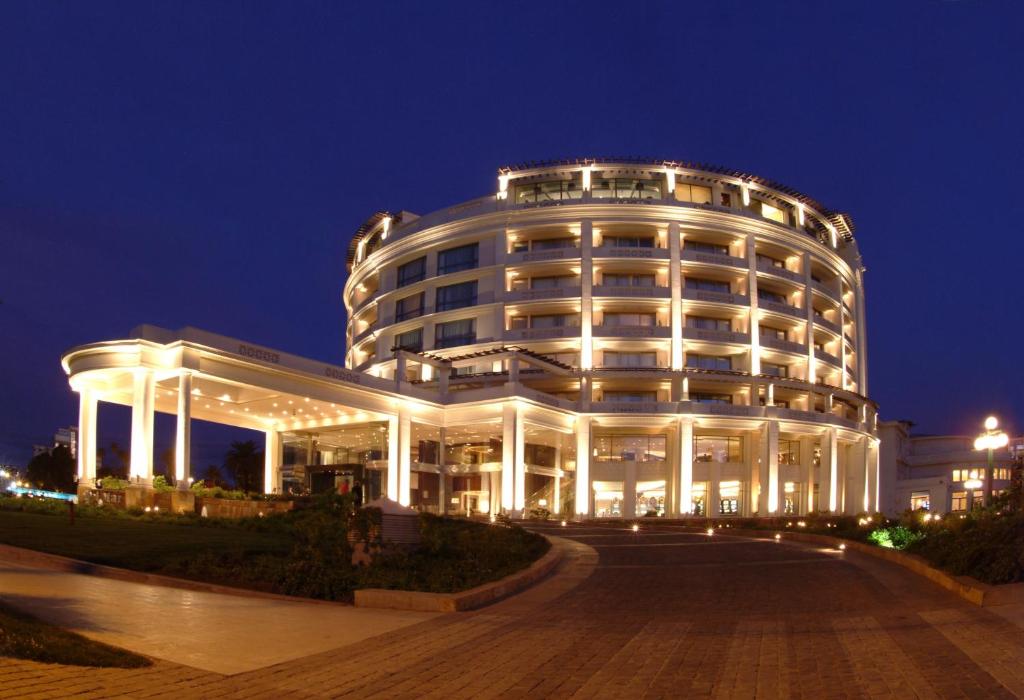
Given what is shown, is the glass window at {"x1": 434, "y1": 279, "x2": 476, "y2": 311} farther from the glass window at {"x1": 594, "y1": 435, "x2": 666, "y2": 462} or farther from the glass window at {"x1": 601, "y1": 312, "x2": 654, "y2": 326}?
the glass window at {"x1": 594, "y1": 435, "x2": 666, "y2": 462}

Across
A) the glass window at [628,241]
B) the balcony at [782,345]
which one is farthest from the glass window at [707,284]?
the balcony at [782,345]

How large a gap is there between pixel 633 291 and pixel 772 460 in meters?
17.3

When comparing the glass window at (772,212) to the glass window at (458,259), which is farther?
the glass window at (772,212)

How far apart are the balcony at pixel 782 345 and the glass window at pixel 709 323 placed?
3.17 metres

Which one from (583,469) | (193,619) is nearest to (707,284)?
(583,469)

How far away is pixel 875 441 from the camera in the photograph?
81.3 meters

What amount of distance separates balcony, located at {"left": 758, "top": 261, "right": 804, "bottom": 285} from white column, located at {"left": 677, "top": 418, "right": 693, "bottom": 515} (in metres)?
16.0

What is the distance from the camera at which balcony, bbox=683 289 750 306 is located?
69.3m

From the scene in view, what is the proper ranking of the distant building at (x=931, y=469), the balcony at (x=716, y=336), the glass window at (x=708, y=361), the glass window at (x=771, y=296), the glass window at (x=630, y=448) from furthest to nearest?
the distant building at (x=931, y=469) < the glass window at (x=771, y=296) < the glass window at (x=708, y=361) < the glass window at (x=630, y=448) < the balcony at (x=716, y=336)

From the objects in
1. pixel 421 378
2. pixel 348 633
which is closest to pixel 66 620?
pixel 348 633

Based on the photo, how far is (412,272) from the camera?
251 ft

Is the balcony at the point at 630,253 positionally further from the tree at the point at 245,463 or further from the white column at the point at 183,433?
the tree at the point at 245,463

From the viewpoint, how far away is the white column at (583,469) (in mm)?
62513

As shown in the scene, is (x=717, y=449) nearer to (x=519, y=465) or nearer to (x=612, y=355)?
(x=612, y=355)
